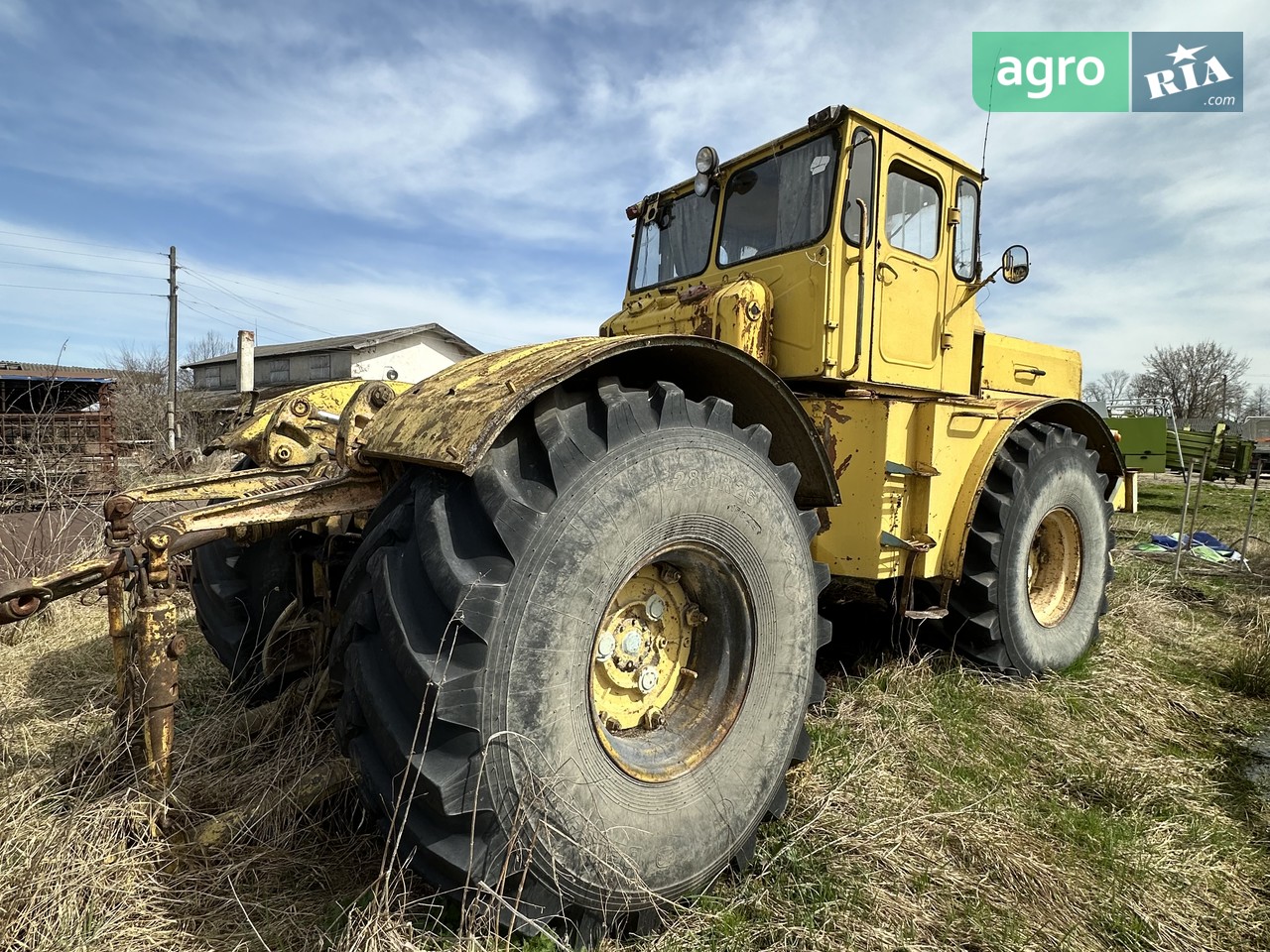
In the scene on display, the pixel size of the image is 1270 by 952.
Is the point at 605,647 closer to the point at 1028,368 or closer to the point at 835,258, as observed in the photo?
the point at 835,258

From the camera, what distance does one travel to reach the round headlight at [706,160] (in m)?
3.80

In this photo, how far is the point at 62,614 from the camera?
471 cm

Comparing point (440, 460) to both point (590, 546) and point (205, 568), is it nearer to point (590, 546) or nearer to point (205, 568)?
point (590, 546)

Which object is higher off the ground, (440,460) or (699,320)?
(699,320)

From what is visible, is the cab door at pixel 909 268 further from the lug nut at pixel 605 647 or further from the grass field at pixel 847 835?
the lug nut at pixel 605 647

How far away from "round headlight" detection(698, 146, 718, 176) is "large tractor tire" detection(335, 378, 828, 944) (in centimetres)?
199

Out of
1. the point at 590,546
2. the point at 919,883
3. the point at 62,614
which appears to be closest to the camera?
the point at 590,546

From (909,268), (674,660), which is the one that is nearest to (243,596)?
(674,660)

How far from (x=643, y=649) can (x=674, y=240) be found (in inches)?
113

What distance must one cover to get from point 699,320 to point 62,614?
4.45 metres

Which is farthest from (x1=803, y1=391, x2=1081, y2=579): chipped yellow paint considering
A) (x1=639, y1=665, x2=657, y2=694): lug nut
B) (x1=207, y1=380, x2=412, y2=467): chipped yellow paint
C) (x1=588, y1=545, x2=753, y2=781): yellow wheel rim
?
(x1=207, y1=380, x2=412, y2=467): chipped yellow paint

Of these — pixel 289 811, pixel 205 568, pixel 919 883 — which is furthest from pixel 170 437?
pixel 919 883

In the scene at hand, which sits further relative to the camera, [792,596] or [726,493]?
[792,596]

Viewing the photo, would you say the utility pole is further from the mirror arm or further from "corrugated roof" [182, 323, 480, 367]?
the mirror arm
